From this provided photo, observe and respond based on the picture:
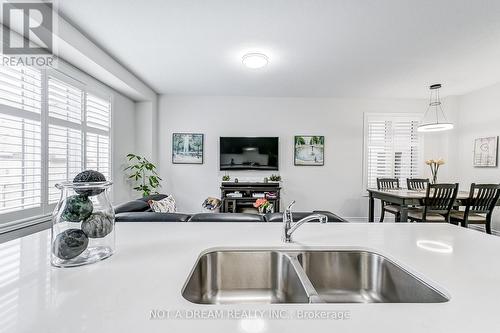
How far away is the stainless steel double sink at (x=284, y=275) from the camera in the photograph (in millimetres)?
999

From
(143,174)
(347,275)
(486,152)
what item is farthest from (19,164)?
(486,152)

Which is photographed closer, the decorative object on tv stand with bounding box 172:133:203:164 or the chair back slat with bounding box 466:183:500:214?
the chair back slat with bounding box 466:183:500:214

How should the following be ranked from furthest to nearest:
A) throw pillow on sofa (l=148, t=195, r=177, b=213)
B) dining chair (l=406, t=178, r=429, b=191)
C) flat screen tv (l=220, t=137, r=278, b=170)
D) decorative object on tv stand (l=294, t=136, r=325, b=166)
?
decorative object on tv stand (l=294, t=136, r=325, b=166) → flat screen tv (l=220, t=137, r=278, b=170) → dining chair (l=406, t=178, r=429, b=191) → throw pillow on sofa (l=148, t=195, r=177, b=213)

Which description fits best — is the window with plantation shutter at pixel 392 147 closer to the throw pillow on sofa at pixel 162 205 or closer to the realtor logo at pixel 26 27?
the throw pillow on sofa at pixel 162 205

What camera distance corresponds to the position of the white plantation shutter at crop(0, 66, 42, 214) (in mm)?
2113

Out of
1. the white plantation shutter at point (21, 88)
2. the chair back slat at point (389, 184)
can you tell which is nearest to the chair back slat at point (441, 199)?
the chair back slat at point (389, 184)

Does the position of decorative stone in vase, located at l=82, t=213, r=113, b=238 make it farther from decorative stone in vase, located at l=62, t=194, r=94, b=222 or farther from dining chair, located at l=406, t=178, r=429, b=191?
dining chair, located at l=406, t=178, r=429, b=191

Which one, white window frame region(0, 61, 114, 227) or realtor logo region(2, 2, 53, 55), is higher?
realtor logo region(2, 2, 53, 55)

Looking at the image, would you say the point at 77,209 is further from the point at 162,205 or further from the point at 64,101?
the point at 64,101

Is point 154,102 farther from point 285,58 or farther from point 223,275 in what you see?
point 223,275

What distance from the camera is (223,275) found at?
40.8 inches

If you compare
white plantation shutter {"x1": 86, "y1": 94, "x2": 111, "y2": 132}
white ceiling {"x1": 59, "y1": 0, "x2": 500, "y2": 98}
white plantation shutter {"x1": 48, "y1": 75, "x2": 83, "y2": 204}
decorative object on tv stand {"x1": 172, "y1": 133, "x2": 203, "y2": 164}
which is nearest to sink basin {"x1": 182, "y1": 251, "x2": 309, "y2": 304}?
white ceiling {"x1": 59, "y1": 0, "x2": 500, "y2": 98}

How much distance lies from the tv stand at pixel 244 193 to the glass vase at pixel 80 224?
3.53 meters

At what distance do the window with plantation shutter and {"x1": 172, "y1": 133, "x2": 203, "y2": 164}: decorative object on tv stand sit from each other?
3.53 meters
